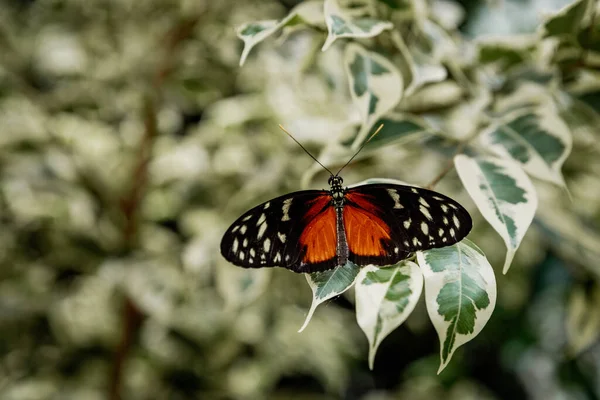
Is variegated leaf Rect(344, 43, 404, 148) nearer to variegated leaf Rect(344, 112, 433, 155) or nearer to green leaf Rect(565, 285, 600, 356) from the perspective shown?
variegated leaf Rect(344, 112, 433, 155)

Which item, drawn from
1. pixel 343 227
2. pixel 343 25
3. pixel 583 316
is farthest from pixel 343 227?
pixel 583 316

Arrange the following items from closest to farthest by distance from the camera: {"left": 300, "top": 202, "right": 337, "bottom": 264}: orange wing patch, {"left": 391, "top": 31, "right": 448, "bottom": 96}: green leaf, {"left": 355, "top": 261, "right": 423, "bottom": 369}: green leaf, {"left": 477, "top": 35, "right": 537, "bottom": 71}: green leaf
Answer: {"left": 355, "top": 261, "right": 423, "bottom": 369}: green leaf → {"left": 300, "top": 202, "right": 337, "bottom": 264}: orange wing patch → {"left": 391, "top": 31, "right": 448, "bottom": 96}: green leaf → {"left": 477, "top": 35, "right": 537, "bottom": 71}: green leaf

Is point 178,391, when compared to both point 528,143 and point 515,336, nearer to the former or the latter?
point 528,143

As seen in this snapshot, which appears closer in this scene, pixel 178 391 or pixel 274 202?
pixel 274 202

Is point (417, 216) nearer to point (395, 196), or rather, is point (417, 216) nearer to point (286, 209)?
point (395, 196)

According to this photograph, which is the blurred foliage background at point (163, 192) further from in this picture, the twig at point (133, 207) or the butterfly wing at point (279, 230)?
the butterfly wing at point (279, 230)

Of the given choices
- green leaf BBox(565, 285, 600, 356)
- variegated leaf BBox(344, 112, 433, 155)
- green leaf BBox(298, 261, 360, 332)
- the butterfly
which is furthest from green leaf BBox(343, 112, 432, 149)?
green leaf BBox(565, 285, 600, 356)

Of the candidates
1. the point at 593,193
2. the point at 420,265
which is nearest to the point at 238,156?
the point at 420,265

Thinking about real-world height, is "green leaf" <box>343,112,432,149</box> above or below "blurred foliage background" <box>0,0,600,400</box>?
above
